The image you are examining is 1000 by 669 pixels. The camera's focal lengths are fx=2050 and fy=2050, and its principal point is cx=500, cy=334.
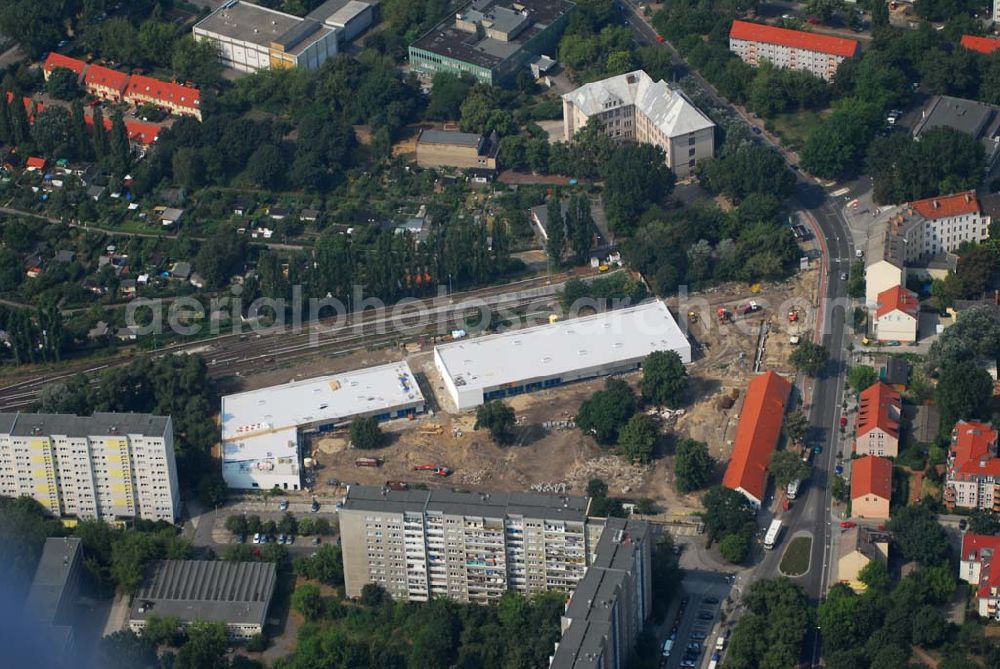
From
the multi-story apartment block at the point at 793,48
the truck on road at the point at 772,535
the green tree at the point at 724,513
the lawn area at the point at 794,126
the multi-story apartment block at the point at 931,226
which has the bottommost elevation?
the truck on road at the point at 772,535

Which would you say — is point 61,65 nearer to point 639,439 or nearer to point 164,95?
point 164,95

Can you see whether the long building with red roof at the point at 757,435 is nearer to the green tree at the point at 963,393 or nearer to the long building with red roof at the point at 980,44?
the green tree at the point at 963,393

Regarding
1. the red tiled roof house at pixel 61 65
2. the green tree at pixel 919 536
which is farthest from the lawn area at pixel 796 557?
the red tiled roof house at pixel 61 65

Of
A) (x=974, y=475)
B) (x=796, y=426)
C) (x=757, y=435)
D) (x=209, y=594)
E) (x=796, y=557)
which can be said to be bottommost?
(x=209, y=594)

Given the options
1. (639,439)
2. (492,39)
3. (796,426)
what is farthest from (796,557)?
(492,39)

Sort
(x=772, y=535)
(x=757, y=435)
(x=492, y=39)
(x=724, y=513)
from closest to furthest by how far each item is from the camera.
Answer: (x=724, y=513)
(x=772, y=535)
(x=757, y=435)
(x=492, y=39)

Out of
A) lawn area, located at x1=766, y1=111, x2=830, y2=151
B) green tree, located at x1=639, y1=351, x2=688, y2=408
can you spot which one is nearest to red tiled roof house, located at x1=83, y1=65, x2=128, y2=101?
lawn area, located at x1=766, y1=111, x2=830, y2=151

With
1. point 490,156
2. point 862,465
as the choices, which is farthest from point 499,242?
point 862,465
